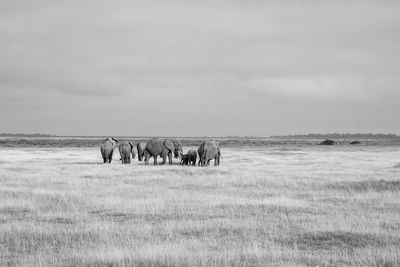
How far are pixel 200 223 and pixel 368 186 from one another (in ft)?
38.7

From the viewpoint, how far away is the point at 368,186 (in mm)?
23141

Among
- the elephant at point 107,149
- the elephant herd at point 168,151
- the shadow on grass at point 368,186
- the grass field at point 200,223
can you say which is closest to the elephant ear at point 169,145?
the elephant herd at point 168,151

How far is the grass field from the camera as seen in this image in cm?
1016

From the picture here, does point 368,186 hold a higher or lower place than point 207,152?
lower

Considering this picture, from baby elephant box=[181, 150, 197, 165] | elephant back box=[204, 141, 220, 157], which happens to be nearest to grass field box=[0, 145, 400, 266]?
elephant back box=[204, 141, 220, 157]

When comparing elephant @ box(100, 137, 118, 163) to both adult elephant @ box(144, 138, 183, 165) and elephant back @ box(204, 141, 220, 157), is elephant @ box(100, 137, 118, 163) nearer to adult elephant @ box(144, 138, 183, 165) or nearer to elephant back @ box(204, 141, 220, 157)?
adult elephant @ box(144, 138, 183, 165)

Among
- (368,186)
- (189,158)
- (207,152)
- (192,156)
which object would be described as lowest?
(368,186)

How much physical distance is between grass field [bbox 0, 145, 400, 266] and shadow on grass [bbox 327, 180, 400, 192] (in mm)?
44

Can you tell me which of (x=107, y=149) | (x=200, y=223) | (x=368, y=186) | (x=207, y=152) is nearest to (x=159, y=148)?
(x=207, y=152)

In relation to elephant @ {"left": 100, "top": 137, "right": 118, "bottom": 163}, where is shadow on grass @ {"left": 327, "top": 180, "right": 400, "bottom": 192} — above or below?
below

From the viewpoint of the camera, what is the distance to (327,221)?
46.6ft

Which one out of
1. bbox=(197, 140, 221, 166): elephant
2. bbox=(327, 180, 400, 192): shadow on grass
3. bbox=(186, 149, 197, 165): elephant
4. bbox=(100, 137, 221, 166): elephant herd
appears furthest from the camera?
bbox=(186, 149, 197, 165): elephant

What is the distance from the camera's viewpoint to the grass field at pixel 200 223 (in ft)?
33.3

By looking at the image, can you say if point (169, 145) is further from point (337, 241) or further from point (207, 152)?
point (337, 241)
